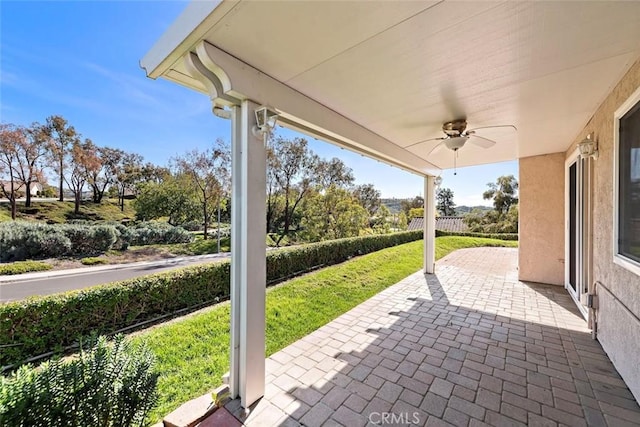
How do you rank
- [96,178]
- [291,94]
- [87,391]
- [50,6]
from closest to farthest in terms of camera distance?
[87,391], [291,94], [50,6], [96,178]

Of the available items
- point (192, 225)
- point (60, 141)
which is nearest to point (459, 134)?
point (60, 141)

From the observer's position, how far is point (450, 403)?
2051mm

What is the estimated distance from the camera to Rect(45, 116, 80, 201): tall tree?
9.51m

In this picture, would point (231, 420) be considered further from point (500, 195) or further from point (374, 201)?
point (500, 195)

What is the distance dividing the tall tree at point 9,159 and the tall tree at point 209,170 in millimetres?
7507

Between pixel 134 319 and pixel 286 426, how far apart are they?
3326 mm

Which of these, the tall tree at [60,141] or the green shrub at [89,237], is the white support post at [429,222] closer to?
the tall tree at [60,141]

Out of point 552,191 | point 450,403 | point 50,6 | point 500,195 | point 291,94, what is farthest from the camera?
point 500,195

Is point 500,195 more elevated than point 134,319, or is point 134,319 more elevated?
point 500,195

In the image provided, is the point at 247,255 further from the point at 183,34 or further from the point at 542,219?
the point at 542,219

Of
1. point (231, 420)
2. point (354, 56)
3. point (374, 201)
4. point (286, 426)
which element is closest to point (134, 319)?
point (231, 420)

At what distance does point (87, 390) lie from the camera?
1.36 metres

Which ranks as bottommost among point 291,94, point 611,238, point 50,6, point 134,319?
point 134,319

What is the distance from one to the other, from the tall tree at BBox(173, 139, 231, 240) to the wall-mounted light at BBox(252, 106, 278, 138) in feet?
47.2
